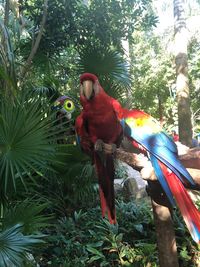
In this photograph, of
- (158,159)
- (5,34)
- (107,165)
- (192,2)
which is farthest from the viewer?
(192,2)

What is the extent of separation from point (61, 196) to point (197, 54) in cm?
711

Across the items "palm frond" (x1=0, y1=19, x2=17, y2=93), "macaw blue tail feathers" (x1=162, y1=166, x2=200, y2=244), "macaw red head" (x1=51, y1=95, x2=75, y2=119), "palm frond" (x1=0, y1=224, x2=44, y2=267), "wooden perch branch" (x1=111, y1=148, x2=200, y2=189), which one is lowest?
"palm frond" (x1=0, y1=224, x2=44, y2=267)

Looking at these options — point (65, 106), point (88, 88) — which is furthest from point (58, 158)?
point (88, 88)

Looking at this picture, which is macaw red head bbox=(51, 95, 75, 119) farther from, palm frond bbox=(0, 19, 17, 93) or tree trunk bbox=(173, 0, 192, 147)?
tree trunk bbox=(173, 0, 192, 147)

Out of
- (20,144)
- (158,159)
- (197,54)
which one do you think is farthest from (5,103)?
(197,54)

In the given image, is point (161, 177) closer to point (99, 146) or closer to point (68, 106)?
point (99, 146)

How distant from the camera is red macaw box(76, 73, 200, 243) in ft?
4.49

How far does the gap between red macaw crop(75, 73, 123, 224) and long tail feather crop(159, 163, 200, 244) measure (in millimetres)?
359

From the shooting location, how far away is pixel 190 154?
1633 mm

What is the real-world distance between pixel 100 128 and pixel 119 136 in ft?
0.39

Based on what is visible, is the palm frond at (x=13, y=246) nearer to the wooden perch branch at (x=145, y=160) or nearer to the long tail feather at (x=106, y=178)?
the long tail feather at (x=106, y=178)

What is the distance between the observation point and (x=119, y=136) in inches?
65.9

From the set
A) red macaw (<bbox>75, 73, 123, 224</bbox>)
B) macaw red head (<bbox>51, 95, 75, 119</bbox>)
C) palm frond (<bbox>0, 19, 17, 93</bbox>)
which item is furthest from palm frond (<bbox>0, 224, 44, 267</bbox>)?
macaw red head (<bbox>51, 95, 75, 119</bbox>)

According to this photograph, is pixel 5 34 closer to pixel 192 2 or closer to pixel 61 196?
pixel 61 196
